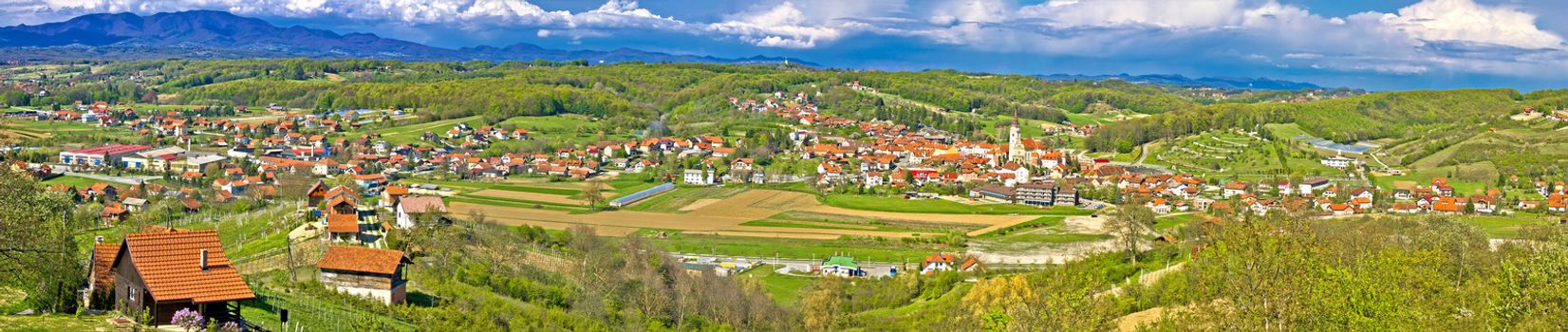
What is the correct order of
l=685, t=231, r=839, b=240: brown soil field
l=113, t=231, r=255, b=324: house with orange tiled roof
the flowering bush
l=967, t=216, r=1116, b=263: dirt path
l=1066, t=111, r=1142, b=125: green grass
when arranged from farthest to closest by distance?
1. l=1066, t=111, r=1142, b=125: green grass
2. l=685, t=231, r=839, b=240: brown soil field
3. l=967, t=216, r=1116, b=263: dirt path
4. l=113, t=231, r=255, b=324: house with orange tiled roof
5. the flowering bush

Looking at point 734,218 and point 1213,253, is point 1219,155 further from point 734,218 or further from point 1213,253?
point 1213,253

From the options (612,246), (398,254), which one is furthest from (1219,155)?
(398,254)

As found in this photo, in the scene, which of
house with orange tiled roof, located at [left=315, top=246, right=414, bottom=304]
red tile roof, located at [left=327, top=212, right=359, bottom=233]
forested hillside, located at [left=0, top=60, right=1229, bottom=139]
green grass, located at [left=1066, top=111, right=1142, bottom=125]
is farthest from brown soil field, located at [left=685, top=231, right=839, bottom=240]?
green grass, located at [left=1066, top=111, right=1142, bottom=125]

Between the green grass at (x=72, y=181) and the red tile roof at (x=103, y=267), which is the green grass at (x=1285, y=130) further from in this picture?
the red tile roof at (x=103, y=267)

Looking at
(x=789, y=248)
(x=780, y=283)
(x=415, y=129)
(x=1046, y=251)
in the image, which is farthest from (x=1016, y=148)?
(x=780, y=283)

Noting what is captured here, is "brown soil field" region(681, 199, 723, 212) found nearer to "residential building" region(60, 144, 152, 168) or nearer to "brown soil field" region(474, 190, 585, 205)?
"brown soil field" region(474, 190, 585, 205)

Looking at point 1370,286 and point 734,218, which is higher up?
point 1370,286
